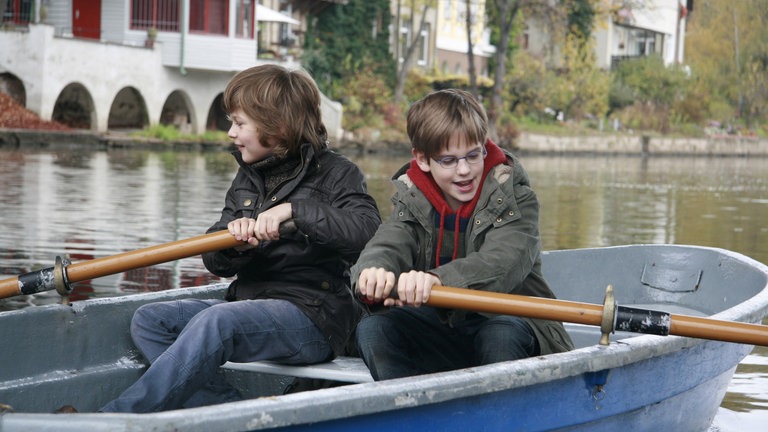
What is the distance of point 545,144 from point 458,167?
34490 mm

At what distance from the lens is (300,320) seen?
391 cm

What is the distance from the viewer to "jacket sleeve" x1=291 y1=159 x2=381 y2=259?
3961 millimetres

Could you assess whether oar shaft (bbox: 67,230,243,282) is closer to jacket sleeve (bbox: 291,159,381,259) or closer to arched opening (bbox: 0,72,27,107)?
jacket sleeve (bbox: 291,159,381,259)

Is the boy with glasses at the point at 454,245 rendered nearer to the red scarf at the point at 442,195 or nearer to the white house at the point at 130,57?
the red scarf at the point at 442,195

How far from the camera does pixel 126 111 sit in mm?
31203

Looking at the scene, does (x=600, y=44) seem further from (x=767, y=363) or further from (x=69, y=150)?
(x=767, y=363)

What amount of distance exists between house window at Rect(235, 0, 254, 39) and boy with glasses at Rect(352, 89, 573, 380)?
93.6 ft

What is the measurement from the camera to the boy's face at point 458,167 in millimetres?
3844

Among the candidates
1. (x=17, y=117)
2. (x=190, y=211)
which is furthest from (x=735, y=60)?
(x=190, y=211)

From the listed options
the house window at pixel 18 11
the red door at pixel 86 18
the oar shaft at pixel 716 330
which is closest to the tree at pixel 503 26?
the red door at pixel 86 18

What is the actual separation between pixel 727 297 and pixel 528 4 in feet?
101

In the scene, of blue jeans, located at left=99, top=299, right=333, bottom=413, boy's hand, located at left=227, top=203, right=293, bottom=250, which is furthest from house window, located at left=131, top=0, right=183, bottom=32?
boy's hand, located at left=227, top=203, right=293, bottom=250

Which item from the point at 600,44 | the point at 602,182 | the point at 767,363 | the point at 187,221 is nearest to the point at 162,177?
the point at 187,221

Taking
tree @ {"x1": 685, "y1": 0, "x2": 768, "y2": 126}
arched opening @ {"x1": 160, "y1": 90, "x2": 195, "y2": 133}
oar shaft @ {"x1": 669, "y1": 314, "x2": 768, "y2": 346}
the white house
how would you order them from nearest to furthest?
1. oar shaft @ {"x1": 669, "y1": 314, "x2": 768, "y2": 346}
2. the white house
3. arched opening @ {"x1": 160, "y1": 90, "x2": 195, "y2": 133}
4. tree @ {"x1": 685, "y1": 0, "x2": 768, "y2": 126}
